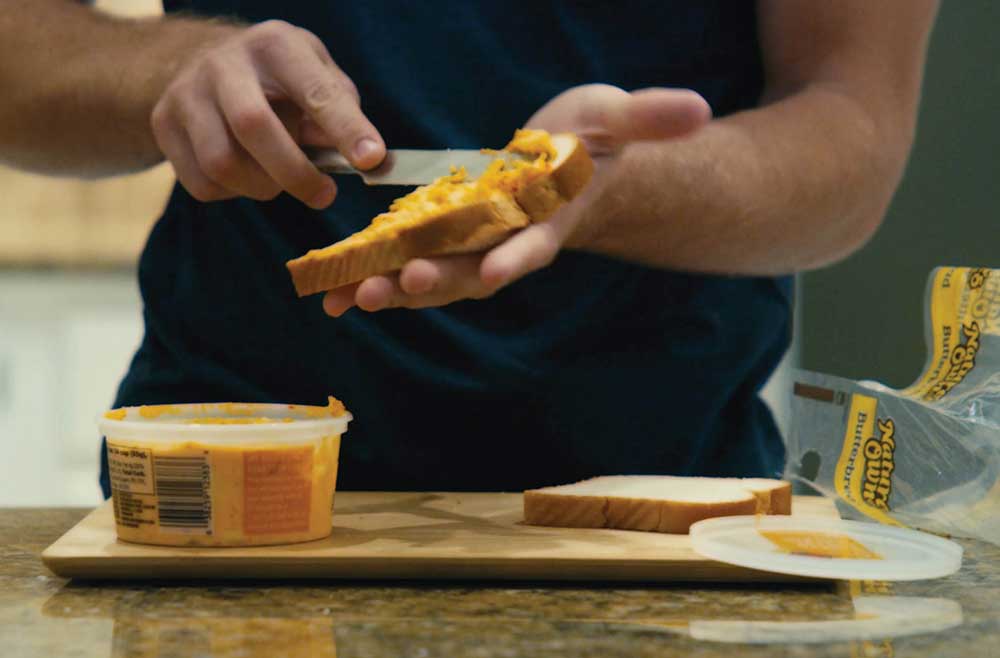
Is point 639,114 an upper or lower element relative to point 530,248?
upper

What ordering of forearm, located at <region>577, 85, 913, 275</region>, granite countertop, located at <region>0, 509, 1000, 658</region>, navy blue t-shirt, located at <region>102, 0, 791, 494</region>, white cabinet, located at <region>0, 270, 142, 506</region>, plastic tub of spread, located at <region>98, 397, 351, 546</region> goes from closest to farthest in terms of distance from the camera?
granite countertop, located at <region>0, 509, 1000, 658</region>
plastic tub of spread, located at <region>98, 397, 351, 546</region>
forearm, located at <region>577, 85, 913, 275</region>
navy blue t-shirt, located at <region>102, 0, 791, 494</region>
white cabinet, located at <region>0, 270, 142, 506</region>

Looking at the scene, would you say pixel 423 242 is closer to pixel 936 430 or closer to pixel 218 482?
pixel 218 482

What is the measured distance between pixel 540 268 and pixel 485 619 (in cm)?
51

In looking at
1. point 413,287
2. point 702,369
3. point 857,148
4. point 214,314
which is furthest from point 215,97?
point 857,148

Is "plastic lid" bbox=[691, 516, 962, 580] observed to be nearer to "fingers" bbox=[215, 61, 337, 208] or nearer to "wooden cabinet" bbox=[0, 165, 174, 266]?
"fingers" bbox=[215, 61, 337, 208]

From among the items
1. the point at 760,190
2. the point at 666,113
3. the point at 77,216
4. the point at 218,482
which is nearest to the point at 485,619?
the point at 218,482

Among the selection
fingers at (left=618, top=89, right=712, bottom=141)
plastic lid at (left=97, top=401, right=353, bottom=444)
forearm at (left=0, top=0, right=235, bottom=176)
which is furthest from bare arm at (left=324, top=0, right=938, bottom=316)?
forearm at (left=0, top=0, right=235, bottom=176)

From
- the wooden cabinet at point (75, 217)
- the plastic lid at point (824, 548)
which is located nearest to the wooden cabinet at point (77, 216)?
the wooden cabinet at point (75, 217)

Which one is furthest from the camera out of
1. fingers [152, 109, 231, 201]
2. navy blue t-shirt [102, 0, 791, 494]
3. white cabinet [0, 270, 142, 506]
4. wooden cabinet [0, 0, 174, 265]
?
white cabinet [0, 270, 142, 506]

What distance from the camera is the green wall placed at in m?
2.42

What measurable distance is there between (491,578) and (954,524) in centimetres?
47

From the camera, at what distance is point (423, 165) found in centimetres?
106

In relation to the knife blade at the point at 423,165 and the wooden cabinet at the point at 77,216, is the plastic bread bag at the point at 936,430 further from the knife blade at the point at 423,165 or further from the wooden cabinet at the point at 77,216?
the wooden cabinet at the point at 77,216

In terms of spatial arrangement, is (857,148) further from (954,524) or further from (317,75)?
(317,75)
